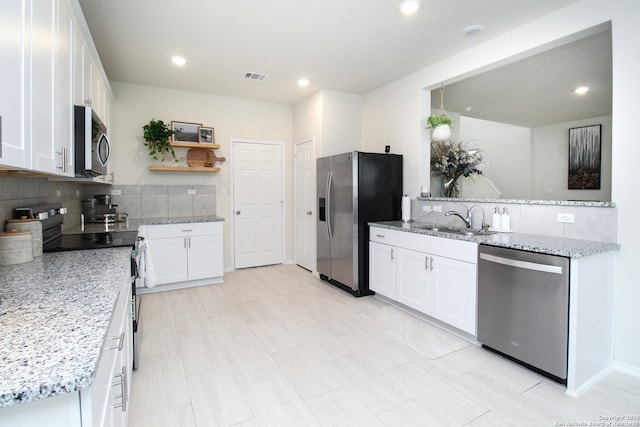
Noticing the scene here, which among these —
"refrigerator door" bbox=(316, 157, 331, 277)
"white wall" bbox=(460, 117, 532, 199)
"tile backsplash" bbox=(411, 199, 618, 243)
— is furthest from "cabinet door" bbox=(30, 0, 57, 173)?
"white wall" bbox=(460, 117, 532, 199)

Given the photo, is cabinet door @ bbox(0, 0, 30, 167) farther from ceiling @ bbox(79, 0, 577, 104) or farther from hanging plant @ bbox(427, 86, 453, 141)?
hanging plant @ bbox(427, 86, 453, 141)

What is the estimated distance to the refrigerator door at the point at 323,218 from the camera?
4.29 m

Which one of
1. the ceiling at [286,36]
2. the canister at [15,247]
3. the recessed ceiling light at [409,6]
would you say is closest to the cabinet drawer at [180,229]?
the ceiling at [286,36]

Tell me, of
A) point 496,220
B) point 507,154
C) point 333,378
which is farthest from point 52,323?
point 507,154

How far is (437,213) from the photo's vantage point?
3666mm

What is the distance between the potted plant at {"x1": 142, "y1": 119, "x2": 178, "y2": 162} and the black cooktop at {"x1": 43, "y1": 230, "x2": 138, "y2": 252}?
1790 mm

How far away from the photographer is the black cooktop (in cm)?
221

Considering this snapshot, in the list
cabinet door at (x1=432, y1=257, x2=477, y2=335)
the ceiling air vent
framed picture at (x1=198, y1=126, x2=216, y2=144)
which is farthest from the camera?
framed picture at (x1=198, y1=126, x2=216, y2=144)

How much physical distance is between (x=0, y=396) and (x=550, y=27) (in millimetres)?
3675

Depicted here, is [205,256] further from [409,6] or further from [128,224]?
[409,6]

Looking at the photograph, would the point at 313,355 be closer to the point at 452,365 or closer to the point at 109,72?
the point at 452,365

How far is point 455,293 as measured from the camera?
2736mm

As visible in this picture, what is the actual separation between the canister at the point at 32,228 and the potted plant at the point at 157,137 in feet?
8.34

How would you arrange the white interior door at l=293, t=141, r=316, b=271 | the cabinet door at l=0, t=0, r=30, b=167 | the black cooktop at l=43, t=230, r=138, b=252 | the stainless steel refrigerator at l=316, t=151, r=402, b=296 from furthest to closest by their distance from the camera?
the white interior door at l=293, t=141, r=316, b=271 < the stainless steel refrigerator at l=316, t=151, r=402, b=296 < the black cooktop at l=43, t=230, r=138, b=252 < the cabinet door at l=0, t=0, r=30, b=167
